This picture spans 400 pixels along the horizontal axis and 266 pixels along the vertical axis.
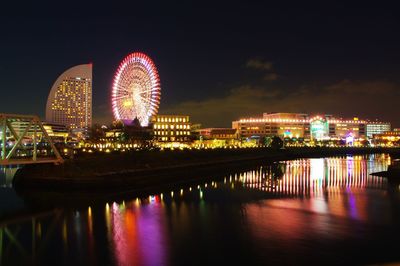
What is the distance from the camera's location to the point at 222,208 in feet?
79.0

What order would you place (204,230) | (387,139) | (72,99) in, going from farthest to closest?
(72,99) → (387,139) → (204,230)

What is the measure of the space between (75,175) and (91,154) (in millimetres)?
5225

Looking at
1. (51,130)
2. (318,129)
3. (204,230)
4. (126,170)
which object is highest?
(318,129)

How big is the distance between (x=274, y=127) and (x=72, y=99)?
75914 millimetres

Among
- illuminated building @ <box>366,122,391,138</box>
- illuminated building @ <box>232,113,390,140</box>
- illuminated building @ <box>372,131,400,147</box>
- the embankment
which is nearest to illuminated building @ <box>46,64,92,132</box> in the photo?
illuminated building @ <box>232,113,390,140</box>

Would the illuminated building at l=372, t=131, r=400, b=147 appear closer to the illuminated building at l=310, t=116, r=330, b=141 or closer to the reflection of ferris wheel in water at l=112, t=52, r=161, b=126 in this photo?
the illuminated building at l=310, t=116, r=330, b=141

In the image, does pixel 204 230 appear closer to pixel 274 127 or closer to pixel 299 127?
pixel 274 127

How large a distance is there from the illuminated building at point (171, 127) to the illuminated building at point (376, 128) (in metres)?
97.7

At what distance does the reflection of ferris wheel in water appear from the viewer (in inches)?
2085

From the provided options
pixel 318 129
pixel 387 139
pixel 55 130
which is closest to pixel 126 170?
pixel 55 130

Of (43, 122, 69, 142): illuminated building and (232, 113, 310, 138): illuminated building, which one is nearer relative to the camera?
(43, 122, 69, 142): illuminated building

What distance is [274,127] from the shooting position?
128 m

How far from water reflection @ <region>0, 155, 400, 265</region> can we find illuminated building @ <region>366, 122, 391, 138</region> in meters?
140

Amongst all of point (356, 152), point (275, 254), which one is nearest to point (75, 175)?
point (275, 254)
